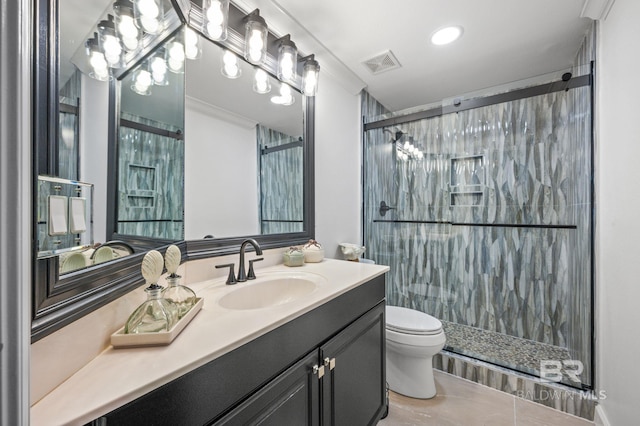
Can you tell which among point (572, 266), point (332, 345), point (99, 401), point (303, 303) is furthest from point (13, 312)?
point (572, 266)

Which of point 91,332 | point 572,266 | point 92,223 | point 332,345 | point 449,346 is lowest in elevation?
point 449,346

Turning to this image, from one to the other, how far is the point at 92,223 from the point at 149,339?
0.98 feet

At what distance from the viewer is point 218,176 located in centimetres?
128

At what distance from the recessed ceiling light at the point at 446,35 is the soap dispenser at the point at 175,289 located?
1.96 m

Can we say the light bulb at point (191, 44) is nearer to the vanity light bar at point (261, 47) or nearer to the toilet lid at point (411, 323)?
the vanity light bar at point (261, 47)

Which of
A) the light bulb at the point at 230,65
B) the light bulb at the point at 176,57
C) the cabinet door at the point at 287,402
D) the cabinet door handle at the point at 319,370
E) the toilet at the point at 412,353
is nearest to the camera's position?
the cabinet door at the point at 287,402

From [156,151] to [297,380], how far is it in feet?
3.13

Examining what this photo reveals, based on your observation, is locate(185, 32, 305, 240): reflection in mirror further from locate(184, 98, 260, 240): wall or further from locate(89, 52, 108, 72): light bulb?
locate(89, 52, 108, 72): light bulb

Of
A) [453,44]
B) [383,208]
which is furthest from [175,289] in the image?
[453,44]

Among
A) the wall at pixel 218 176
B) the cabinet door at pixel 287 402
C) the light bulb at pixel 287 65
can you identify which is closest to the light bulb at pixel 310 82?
the light bulb at pixel 287 65

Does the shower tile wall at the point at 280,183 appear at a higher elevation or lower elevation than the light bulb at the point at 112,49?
lower

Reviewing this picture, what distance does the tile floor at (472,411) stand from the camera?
1.47 metres

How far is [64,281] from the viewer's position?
20.0 inches

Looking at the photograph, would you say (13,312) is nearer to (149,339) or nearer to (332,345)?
(149,339)
